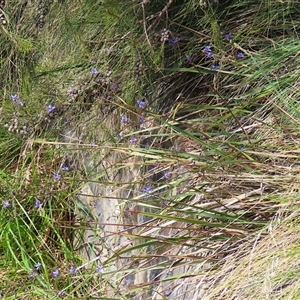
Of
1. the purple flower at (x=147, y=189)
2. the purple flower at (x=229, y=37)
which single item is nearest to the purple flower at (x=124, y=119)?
the purple flower at (x=147, y=189)

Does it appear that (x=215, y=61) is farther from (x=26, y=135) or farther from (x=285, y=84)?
(x=26, y=135)

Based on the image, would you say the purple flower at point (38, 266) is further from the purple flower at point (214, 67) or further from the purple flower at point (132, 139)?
the purple flower at point (214, 67)

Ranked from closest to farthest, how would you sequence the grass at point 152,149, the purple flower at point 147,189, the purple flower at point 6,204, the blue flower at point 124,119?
the grass at point 152,149 < the purple flower at point 147,189 < the blue flower at point 124,119 < the purple flower at point 6,204

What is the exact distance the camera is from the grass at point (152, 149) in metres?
1.42

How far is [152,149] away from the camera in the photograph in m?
1.60

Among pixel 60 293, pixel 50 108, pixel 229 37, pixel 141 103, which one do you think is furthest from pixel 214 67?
pixel 60 293

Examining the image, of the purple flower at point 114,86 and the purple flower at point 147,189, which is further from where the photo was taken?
the purple flower at point 114,86

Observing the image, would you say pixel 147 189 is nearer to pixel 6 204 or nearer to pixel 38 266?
pixel 38 266

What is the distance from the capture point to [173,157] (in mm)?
1566

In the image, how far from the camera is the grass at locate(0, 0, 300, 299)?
1.42 m

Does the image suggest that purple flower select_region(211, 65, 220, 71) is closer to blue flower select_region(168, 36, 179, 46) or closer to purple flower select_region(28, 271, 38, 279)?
blue flower select_region(168, 36, 179, 46)

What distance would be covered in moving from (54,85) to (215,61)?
1.83ft

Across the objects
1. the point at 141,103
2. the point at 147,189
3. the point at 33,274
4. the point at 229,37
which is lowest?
the point at 33,274

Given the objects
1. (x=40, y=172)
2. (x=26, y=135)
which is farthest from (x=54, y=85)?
(x=40, y=172)
